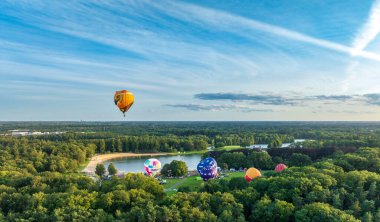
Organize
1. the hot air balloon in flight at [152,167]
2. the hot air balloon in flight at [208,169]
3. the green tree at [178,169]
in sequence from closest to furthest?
the hot air balloon in flight at [208,169] < the hot air balloon in flight at [152,167] < the green tree at [178,169]

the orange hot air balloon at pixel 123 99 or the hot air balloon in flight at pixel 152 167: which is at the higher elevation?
the orange hot air balloon at pixel 123 99

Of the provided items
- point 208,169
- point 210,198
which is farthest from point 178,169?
point 210,198

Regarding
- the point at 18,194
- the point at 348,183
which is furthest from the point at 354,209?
the point at 18,194

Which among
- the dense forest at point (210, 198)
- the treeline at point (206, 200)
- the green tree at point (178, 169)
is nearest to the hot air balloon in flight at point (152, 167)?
the green tree at point (178, 169)

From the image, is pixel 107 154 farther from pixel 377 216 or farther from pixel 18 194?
pixel 377 216

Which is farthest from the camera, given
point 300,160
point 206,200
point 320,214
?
point 300,160

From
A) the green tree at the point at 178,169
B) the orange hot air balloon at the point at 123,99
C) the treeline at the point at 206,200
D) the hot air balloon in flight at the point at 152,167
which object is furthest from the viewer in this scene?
the green tree at the point at 178,169

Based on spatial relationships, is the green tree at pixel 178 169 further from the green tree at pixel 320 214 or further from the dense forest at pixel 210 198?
the green tree at pixel 320 214

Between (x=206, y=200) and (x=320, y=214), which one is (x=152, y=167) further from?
(x=320, y=214)

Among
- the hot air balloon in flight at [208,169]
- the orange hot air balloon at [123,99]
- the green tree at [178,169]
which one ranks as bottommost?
the green tree at [178,169]

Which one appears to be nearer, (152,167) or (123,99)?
(123,99)
